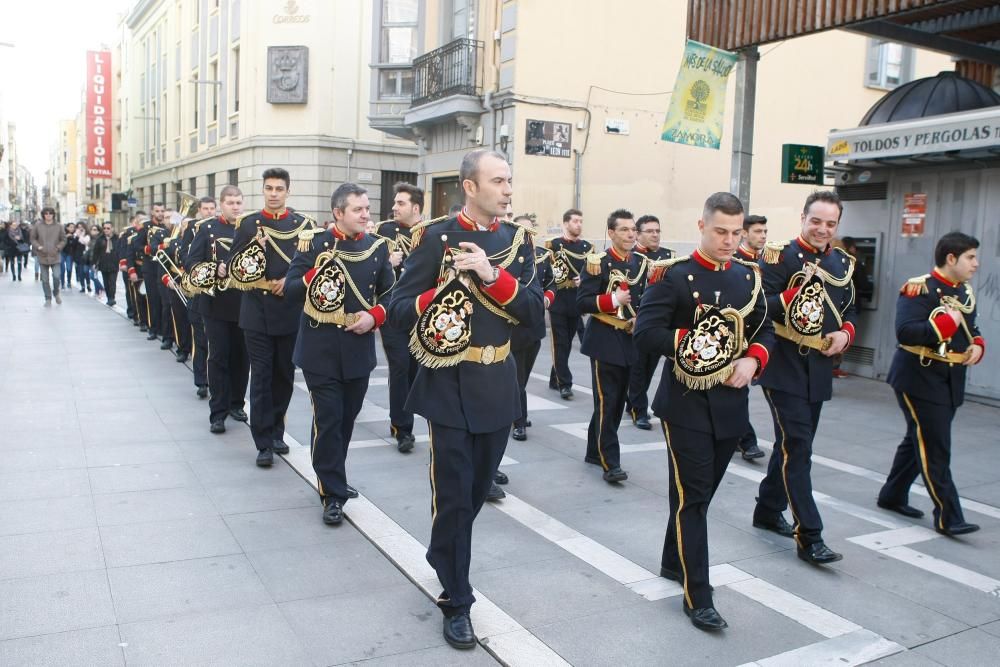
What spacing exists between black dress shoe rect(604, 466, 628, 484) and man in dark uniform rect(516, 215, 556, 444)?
2.55ft

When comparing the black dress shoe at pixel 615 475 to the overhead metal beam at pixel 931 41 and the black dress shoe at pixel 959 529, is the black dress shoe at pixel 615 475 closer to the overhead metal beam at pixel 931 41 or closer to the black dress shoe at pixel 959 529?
the black dress shoe at pixel 959 529

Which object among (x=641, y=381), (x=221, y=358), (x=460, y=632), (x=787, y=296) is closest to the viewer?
(x=460, y=632)

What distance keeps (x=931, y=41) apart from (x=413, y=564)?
10.8 meters

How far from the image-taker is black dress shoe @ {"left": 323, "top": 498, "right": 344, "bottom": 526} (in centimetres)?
551

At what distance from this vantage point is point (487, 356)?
13.4 feet

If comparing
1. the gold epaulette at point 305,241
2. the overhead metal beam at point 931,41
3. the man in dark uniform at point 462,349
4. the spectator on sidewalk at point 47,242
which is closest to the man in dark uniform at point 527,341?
the man in dark uniform at point 462,349

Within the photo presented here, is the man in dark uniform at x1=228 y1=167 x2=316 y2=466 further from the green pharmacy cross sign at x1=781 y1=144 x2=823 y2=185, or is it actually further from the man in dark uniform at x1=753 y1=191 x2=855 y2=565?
the green pharmacy cross sign at x1=781 y1=144 x2=823 y2=185

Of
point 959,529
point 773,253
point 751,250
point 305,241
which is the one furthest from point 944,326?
point 305,241

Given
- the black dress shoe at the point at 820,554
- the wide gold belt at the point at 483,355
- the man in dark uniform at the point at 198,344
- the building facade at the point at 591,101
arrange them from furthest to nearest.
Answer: the building facade at the point at 591,101, the man in dark uniform at the point at 198,344, the black dress shoe at the point at 820,554, the wide gold belt at the point at 483,355

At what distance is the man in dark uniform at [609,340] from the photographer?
669 cm

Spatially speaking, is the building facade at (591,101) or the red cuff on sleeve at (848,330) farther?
the building facade at (591,101)

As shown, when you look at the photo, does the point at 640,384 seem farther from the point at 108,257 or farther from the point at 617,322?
the point at 108,257

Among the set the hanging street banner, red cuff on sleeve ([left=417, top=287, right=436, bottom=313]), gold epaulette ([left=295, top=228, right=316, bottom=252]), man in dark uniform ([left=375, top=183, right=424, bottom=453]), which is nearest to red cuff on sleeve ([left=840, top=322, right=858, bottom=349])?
red cuff on sleeve ([left=417, top=287, right=436, bottom=313])

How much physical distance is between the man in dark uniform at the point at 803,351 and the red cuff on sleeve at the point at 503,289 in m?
2.09
